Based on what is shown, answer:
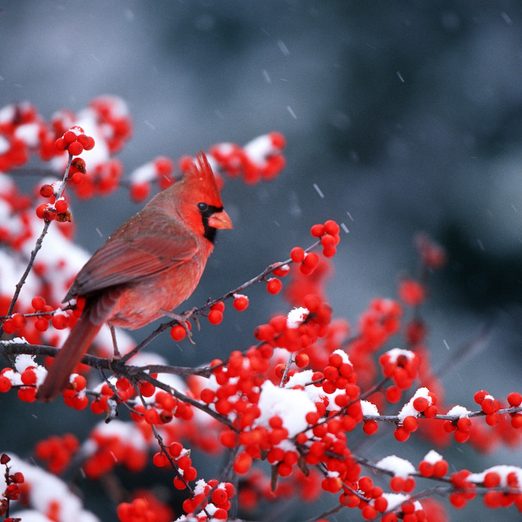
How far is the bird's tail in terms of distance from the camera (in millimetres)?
1737

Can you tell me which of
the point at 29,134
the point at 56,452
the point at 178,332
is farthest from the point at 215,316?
the point at 29,134

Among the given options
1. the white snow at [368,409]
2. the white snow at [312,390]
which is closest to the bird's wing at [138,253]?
the white snow at [312,390]

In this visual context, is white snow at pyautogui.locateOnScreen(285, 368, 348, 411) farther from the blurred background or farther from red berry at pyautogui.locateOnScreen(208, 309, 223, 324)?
the blurred background

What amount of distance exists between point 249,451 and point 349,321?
138 inches

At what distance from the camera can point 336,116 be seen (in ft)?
17.6

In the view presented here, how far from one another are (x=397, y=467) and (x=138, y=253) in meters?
1.02

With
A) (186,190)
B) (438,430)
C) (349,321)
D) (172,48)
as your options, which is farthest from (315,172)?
(186,190)

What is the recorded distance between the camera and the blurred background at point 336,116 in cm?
499

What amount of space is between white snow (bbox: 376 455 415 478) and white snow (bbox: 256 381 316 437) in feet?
0.63

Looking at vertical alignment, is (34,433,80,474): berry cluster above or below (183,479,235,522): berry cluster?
below

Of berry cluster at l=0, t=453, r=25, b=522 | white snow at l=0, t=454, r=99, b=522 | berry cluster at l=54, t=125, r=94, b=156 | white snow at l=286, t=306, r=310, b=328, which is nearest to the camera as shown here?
white snow at l=286, t=306, r=310, b=328

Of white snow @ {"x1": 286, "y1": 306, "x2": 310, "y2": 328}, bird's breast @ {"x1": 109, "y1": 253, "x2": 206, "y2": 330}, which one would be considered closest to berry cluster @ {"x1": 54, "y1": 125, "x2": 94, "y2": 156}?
bird's breast @ {"x1": 109, "y1": 253, "x2": 206, "y2": 330}

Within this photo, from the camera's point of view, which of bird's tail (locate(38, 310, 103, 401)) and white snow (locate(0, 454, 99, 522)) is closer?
bird's tail (locate(38, 310, 103, 401))

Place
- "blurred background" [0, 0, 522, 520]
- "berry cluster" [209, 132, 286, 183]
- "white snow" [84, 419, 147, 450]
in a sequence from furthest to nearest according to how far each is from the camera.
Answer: "blurred background" [0, 0, 522, 520] → "berry cluster" [209, 132, 286, 183] → "white snow" [84, 419, 147, 450]
